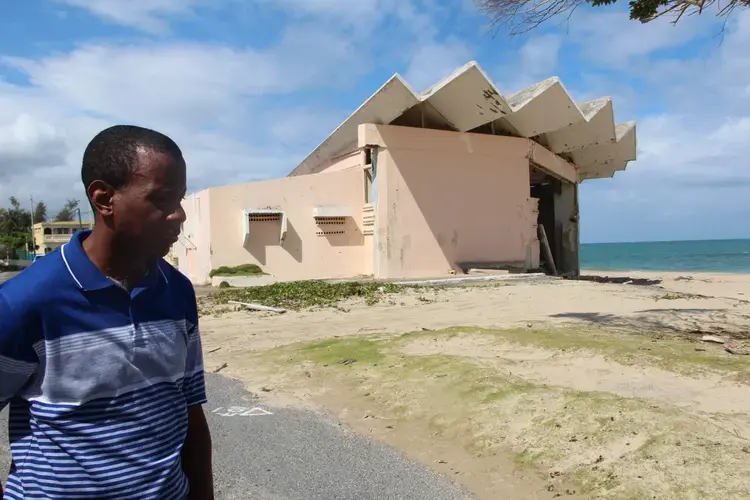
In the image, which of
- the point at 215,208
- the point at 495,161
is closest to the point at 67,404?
the point at 215,208

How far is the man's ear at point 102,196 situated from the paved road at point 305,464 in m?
2.52

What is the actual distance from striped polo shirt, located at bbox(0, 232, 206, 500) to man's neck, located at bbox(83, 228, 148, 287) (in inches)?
1.5

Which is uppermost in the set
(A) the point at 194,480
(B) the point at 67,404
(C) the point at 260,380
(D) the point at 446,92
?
(D) the point at 446,92

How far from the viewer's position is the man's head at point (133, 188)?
5.52ft

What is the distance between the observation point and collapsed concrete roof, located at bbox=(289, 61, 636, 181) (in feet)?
58.6

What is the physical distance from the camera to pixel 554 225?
2745 centimetres

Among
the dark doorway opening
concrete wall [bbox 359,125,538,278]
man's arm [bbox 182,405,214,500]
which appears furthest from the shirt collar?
the dark doorway opening

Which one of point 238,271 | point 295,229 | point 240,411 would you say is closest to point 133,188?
point 240,411

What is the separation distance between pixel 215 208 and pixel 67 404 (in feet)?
56.0

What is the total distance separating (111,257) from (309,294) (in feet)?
39.8

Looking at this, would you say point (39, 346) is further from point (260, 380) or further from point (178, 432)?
point (260, 380)

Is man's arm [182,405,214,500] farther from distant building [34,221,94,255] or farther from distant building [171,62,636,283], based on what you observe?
distant building [34,221,94,255]

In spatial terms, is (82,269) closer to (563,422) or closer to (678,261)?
(563,422)

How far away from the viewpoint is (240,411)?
548cm
